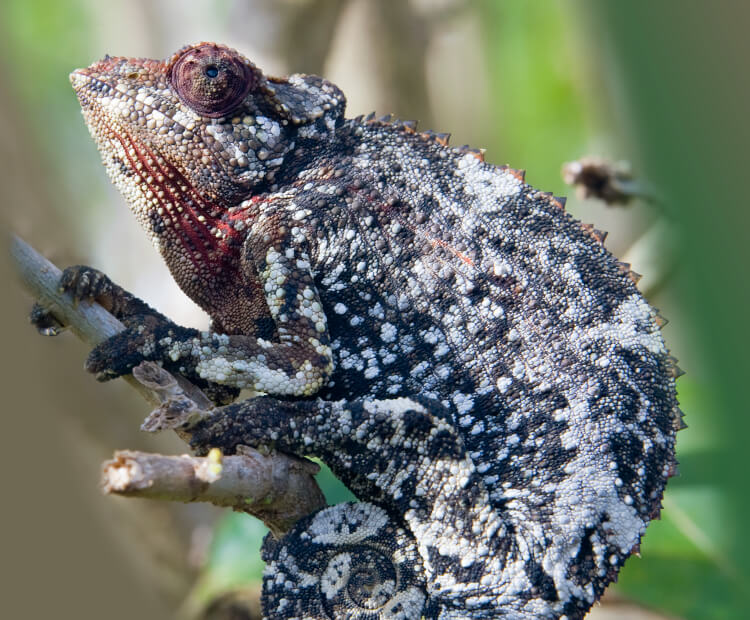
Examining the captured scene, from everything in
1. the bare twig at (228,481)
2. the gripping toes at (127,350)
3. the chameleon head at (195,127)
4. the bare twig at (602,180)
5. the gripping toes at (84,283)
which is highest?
the bare twig at (602,180)

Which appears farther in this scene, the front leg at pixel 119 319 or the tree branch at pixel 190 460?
the front leg at pixel 119 319

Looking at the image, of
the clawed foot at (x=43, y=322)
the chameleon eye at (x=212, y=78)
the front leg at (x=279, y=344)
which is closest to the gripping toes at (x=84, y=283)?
the clawed foot at (x=43, y=322)

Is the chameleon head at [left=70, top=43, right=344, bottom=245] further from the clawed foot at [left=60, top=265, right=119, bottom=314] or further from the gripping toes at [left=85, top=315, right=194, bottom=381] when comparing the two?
the gripping toes at [left=85, top=315, right=194, bottom=381]

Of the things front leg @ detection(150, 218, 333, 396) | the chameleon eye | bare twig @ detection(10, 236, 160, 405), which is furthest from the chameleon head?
bare twig @ detection(10, 236, 160, 405)

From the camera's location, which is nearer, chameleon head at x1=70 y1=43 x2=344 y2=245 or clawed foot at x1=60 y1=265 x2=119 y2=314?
clawed foot at x1=60 y1=265 x2=119 y2=314

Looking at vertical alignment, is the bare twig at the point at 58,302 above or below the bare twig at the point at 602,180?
below

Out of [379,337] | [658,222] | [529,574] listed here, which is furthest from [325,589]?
[658,222]

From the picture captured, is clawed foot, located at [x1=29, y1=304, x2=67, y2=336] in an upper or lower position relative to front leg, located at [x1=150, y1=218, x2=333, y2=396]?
lower

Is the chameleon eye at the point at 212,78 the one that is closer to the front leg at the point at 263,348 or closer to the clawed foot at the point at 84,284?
the front leg at the point at 263,348
